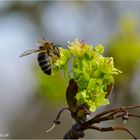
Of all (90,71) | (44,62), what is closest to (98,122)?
(90,71)

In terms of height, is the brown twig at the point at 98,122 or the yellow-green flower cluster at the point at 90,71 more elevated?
the yellow-green flower cluster at the point at 90,71

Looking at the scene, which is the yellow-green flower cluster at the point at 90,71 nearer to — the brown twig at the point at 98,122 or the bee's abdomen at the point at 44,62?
the brown twig at the point at 98,122

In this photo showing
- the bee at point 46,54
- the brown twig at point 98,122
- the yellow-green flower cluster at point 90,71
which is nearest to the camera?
the brown twig at point 98,122

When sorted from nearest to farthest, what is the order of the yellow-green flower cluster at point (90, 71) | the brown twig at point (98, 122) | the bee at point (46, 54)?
the brown twig at point (98, 122)
the yellow-green flower cluster at point (90, 71)
the bee at point (46, 54)

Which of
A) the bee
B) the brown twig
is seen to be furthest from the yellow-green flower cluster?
the bee

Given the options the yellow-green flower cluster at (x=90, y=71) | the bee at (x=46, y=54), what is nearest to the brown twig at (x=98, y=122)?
the yellow-green flower cluster at (x=90, y=71)

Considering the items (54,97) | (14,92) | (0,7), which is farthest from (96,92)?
(14,92)

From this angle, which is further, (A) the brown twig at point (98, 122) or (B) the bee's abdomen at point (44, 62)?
(B) the bee's abdomen at point (44, 62)
